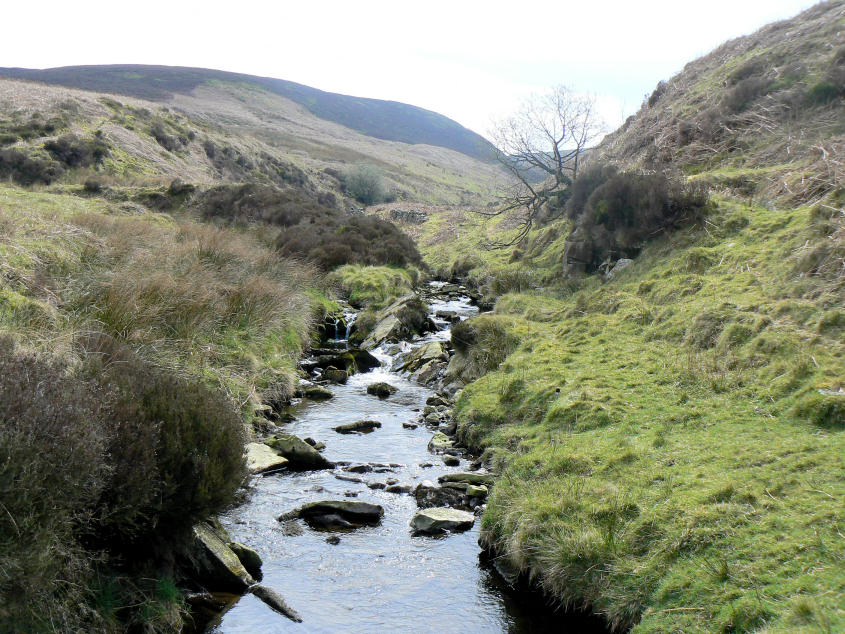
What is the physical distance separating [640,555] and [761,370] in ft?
13.1

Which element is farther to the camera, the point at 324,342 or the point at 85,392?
the point at 324,342

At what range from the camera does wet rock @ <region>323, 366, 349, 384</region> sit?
1435 cm

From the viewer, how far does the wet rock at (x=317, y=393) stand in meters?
12.9

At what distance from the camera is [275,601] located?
→ 232 inches

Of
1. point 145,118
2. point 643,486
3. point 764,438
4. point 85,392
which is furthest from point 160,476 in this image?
point 145,118

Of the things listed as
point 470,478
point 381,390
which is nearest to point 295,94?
point 381,390

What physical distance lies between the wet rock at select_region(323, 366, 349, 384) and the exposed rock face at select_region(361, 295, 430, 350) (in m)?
2.74

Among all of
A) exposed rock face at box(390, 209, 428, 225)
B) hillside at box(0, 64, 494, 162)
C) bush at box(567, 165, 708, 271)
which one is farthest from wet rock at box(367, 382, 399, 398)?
hillside at box(0, 64, 494, 162)

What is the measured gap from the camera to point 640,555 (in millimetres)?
5777

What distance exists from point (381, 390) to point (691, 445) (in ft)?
24.8

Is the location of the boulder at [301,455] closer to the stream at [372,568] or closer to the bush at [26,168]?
the stream at [372,568]

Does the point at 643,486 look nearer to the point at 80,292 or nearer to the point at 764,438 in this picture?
the point at 764,438

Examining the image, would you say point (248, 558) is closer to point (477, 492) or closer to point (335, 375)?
point (477, 492)

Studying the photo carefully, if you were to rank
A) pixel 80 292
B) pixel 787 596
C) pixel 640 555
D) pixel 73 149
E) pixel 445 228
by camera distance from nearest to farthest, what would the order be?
pixel 787 596 < pixel 640 555 < pixel 80 292 < pixel 73 149 < pixel 445 228
